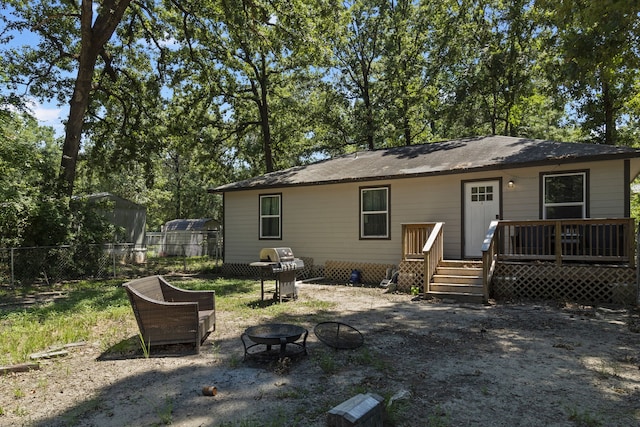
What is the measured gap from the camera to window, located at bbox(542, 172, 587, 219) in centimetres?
945

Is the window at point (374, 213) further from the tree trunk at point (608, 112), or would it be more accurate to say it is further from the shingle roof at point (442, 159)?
the tree trunk at point (608, 112)

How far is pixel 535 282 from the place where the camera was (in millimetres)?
8961

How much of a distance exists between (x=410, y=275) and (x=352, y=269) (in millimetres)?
2469

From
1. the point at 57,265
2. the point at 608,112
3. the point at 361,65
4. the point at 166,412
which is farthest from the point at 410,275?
the point at 361,65

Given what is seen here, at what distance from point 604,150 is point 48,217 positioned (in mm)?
15366

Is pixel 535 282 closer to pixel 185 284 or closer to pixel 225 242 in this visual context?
pixel 185 284

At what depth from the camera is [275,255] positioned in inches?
331

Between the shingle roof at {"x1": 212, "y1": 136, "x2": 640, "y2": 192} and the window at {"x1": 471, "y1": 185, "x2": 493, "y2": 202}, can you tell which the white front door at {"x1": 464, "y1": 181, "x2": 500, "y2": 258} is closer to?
the window at {"x1": 471, "y1": 185, "x2": 493, "y2": 202}

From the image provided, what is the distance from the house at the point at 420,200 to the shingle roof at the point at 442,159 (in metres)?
0.03

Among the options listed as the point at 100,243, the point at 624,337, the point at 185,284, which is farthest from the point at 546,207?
the point at 100,243

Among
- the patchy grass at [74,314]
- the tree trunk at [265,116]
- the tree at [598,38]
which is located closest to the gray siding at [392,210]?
the tree at [598,38]

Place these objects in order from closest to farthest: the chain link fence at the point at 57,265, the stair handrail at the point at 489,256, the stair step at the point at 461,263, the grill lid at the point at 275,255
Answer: the grill lid at the point at 275,255 → the stair handrail at the point at 489,256 → the stair step at the point at 461,263 → the chain link fence at the point at 57,265

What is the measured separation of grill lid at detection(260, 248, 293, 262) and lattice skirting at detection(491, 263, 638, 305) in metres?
4.78

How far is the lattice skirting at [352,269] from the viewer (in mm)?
11883
